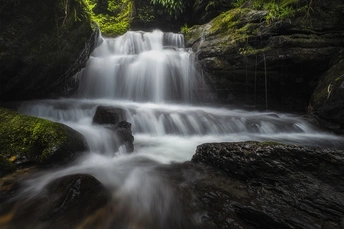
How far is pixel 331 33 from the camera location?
7027mm

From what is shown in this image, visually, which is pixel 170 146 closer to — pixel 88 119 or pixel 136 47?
pixel 88 119

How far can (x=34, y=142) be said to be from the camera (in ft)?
11.2

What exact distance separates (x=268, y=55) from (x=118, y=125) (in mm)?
5865

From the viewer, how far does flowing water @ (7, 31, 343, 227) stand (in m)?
3.20

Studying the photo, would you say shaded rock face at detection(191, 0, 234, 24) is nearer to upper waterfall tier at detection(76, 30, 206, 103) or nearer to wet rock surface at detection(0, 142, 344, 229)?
upper waterfall tier at detection(76, 30, 206, 103)

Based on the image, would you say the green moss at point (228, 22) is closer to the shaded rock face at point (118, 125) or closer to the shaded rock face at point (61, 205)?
the shaded rock face at point (118, 125)

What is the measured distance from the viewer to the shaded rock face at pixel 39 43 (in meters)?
4.43

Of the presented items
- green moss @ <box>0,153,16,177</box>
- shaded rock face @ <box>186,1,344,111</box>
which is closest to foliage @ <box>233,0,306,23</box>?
shaded rock face @ <box>186,1,344,111</box>

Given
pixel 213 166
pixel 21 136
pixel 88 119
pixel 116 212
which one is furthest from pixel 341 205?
pixel 88 119

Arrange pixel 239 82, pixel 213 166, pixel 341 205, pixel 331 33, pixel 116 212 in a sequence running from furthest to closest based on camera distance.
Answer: pixel 239 82 < pixel 331 33 < pixel 213 166 < pixel 116 212 < pixel 341 205

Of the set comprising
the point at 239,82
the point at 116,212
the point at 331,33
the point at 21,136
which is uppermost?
the point at 331,33

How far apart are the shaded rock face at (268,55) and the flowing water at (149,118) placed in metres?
0.85

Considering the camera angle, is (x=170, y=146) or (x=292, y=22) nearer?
(x=170, y=146)

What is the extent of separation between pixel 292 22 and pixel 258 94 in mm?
2820
